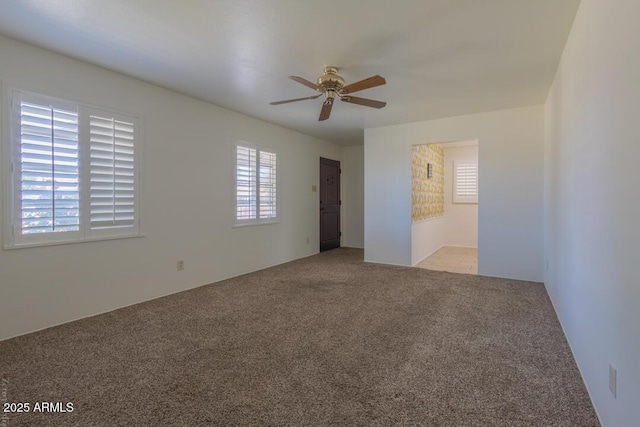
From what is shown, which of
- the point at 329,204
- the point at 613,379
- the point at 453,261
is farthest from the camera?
the point at 329,204

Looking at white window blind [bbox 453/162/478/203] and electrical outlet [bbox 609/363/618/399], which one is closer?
electrical outlet [bbox 609/363/618/399]

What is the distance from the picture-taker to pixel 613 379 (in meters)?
1.43

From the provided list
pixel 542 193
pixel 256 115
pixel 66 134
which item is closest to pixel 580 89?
pixel 542 193

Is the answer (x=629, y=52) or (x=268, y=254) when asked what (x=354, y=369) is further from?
(x=268, y=254)

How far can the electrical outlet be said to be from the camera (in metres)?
Answer: 1.41

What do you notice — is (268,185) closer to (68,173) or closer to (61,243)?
(68,173)

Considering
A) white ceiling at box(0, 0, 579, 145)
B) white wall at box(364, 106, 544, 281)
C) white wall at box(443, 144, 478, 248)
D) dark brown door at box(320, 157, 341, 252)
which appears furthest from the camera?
white wall at box(443, 144, 478, 248)

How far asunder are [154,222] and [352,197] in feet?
15.3

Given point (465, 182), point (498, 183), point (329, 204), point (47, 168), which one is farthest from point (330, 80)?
point (465, 182)

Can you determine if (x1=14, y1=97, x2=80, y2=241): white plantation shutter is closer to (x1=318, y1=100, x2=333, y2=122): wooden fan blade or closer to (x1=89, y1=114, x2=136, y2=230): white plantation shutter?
(x1=89, y1=114, x2=136, y2=230): white plantation shutter

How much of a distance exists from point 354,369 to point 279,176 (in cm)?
393

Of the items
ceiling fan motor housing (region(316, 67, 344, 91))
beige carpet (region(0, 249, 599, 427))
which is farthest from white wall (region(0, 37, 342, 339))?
ceiling fan motor housing (region(316, 67, 344, 91))

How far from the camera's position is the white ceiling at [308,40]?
2117 mm

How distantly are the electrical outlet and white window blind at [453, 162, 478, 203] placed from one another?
6374mm
